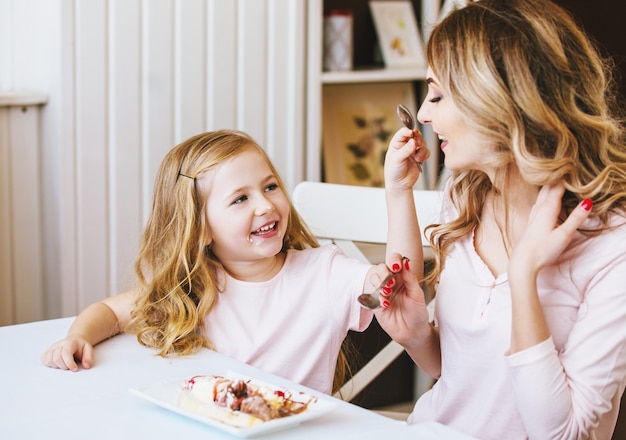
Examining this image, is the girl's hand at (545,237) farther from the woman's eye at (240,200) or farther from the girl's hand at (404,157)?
the woman's eye at (240,200)

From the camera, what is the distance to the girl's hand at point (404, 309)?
1.42 metres

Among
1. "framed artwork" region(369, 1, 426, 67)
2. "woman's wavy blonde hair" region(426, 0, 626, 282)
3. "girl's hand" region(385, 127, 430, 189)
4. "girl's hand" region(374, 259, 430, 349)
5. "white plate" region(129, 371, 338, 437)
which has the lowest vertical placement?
"white plate" region(129, 371, 338, 437)

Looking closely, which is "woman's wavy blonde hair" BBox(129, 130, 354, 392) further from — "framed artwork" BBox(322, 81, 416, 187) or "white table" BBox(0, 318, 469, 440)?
"framed artwork" BBox(322, 81, 416, 187)

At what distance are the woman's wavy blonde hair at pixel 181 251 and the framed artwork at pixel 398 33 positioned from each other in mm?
1355

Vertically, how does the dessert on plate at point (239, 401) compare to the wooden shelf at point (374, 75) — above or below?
below

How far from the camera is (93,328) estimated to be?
57.9 inches

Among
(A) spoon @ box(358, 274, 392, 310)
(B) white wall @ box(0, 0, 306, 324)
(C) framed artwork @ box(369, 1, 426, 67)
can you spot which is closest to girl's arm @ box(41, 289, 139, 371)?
(A) spoon @ box(358, 274, 392, 310)

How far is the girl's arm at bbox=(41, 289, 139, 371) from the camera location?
136 centimetres

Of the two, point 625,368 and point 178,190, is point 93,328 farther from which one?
point 625,368

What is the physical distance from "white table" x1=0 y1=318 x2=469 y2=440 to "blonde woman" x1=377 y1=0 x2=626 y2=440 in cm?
25

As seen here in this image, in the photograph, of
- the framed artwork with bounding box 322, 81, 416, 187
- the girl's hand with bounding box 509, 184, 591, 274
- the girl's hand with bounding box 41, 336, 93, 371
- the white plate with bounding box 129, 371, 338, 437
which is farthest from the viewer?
the framed artwork with bounding box 322, 81, 416, 187

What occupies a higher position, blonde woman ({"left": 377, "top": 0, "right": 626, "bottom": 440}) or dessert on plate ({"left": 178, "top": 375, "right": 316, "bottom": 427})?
blonde woman ({"left": 377, "top": 0, "right": 626, "bottom": 440})

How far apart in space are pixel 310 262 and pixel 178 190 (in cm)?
26

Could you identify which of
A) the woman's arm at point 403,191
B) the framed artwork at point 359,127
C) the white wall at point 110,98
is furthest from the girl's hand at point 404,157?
Answer: the framed artwork at point 359,127
